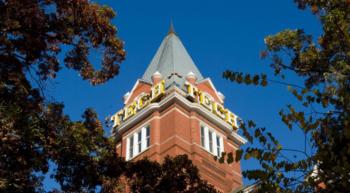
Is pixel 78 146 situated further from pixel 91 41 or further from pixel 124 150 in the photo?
pixel 124 150

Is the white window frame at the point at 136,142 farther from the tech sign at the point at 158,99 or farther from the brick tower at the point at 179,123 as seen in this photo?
the tech sign at the point at 158,99

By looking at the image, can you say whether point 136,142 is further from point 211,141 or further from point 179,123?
point 211,141

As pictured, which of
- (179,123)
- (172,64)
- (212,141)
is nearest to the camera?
(179,123)

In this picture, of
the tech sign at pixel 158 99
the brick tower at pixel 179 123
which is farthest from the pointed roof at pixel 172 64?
the tech sign at pixel 158 99

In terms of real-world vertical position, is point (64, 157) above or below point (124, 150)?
below

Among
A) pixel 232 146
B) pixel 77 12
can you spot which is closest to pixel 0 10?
pixel 77 12

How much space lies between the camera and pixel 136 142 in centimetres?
3847

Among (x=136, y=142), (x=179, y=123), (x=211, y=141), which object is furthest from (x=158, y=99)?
(x=211, y=141)

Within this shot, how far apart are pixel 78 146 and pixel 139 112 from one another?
25.4 metres

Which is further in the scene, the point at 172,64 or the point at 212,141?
the point at 172,64

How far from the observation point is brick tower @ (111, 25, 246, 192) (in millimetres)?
35906

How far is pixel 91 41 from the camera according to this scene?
14477 mm

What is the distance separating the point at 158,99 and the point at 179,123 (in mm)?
3357

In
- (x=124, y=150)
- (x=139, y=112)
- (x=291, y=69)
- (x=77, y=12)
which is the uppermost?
(x=139, y=112)
